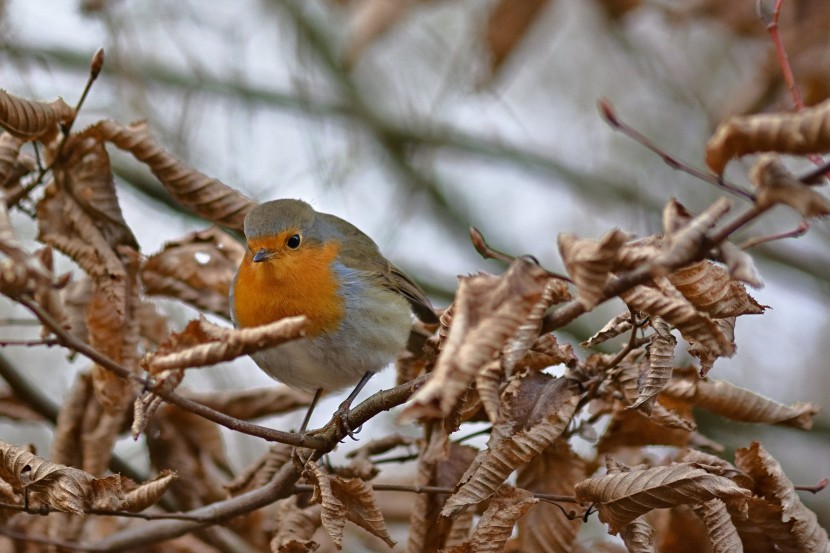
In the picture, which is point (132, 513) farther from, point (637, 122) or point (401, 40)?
point (637, 122)

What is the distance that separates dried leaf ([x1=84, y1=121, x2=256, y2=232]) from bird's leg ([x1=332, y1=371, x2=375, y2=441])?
696mm

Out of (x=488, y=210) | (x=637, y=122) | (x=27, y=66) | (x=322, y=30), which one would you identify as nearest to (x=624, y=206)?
(x=488, y=210)

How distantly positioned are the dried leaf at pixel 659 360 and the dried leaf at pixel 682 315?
25cm

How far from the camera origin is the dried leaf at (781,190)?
50.6 inches

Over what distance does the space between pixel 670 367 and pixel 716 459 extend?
1.29 ft

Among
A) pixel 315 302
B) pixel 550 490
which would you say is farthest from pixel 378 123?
pixel 550 490

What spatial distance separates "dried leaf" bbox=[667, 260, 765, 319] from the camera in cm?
173

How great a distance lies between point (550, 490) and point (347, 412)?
1.85ft

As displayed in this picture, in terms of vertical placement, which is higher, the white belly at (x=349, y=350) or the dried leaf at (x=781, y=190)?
the white belly at (x=349, y=350)

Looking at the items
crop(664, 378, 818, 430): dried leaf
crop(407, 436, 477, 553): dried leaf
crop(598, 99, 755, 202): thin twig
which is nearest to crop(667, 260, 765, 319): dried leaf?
crop(598, 99, 755, 202): thin twig

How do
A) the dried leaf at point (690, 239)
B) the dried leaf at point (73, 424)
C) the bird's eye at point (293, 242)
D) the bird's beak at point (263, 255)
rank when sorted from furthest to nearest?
the bird's eye at point (293, 242), the bird's beak at point (263, 255), the dried leaf at point (73, 424), the dried leaf at point (690, 239)

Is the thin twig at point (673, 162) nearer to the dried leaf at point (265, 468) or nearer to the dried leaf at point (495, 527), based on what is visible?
the dried leaf at point (495, 527)

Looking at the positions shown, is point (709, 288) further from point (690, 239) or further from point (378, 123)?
point (378, 123)

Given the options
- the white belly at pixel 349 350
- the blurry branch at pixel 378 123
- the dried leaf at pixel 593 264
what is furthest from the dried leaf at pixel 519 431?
the blurry branch at pixel 378 123
